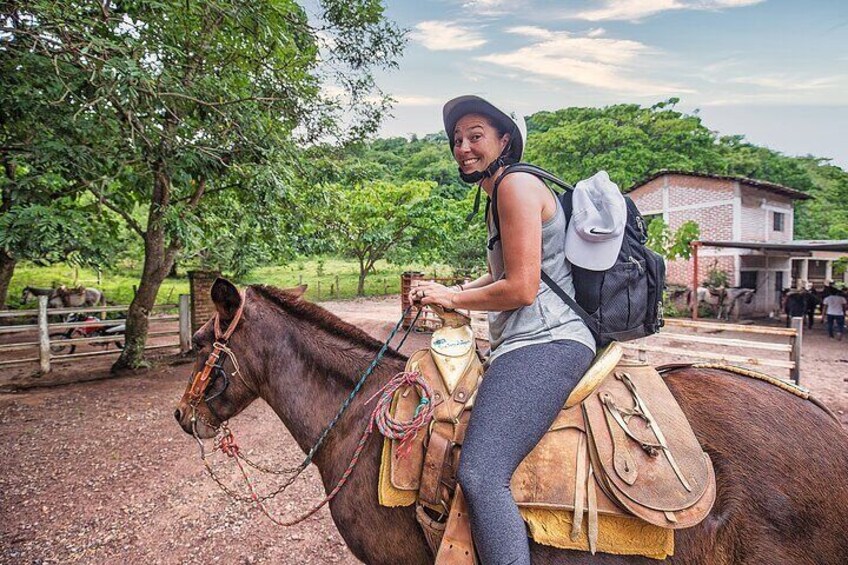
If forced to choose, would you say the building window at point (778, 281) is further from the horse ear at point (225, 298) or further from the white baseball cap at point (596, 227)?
the horse ear at point (225, 298)

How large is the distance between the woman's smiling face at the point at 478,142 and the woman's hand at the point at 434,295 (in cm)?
52

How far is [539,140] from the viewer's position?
90.7 feet

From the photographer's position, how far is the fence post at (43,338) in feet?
26.3

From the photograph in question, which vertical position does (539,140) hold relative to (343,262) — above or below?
above

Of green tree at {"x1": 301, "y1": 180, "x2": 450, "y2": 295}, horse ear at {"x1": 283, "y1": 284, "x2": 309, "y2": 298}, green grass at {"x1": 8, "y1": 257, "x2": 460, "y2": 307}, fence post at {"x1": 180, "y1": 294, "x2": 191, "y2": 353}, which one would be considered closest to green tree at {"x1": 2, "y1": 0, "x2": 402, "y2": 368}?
fence post at {"x1": 180, "y1": 294, "x2": 191, "y2": 353}

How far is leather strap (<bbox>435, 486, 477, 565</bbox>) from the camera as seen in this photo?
1.55 metres

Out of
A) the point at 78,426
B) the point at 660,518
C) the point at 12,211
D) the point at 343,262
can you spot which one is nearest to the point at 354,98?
A: the point at 12,211

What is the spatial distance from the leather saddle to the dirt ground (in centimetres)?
220

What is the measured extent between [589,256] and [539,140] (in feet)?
93.4

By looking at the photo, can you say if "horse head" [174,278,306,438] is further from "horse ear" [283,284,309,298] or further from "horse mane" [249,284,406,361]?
"horse ear" [283,284,309,298]

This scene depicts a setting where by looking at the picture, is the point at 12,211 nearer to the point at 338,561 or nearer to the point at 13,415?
the point at 13,415

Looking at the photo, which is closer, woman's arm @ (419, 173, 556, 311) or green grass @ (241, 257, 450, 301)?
woman's arm @ (419, 173, 556, 311)

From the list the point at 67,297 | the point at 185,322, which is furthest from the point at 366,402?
the point at 67,297

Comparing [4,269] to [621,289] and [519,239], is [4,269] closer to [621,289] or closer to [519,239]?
[519,239]
